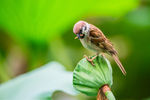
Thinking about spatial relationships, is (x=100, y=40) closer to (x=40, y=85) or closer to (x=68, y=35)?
(x=40, y=85)

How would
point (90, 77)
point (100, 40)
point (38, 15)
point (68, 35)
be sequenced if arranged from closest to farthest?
point (90, 77)
point (100, 40)
point (38, 15)
point (68, 35)

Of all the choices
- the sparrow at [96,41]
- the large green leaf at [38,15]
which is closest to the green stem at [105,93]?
the sparrow at [96,41]

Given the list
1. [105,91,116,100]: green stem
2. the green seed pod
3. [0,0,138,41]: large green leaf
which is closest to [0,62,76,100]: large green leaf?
the green seed pod

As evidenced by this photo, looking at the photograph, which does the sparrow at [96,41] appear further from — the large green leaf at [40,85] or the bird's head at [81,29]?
the large green leaf at [40,85]

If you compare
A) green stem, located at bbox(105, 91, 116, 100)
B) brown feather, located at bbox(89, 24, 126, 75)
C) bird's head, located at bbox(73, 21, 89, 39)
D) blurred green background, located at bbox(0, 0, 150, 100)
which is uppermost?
blurred green background, located at bbox(0, 0, 150, 100)

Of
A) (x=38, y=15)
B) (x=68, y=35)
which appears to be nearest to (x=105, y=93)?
(x=38, y=15)

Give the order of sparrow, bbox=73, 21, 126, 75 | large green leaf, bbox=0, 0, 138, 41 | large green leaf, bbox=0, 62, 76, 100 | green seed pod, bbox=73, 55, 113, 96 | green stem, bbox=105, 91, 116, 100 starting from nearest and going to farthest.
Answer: green stem, bbox=105, 91, 116, 100, green seed pod, bbox=73, 55, 113, 96, sparrow, bbox=73, 21, 126, 75, large green leaf, bbox=0, 62, 76, 100, large green leaf, bbox=0, 0, 138, 41

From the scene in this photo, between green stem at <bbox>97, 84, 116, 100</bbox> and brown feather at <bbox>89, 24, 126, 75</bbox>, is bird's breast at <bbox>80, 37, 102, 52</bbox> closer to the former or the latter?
brown feather at <bbox>89, 24, 126, 75</bbox>

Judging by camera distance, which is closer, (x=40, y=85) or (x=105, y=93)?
(x=105, y=93)
